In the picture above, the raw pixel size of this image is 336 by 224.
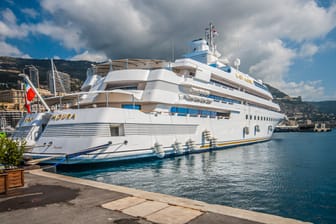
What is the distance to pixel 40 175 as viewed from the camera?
10062mm

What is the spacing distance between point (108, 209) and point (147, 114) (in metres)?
12.4

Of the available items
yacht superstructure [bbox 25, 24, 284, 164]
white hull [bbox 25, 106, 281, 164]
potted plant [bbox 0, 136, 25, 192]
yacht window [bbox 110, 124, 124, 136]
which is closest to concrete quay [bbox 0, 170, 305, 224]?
potted plant [bbox 0, 136, 25, 192]

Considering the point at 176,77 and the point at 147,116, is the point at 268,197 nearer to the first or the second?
the point at 147,116

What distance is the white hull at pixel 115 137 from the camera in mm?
14906

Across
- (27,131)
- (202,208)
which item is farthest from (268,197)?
(27,131)

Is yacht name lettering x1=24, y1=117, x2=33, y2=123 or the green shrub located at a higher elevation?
yacht name lettering x1=24, y1=117, x2=33, y2=123

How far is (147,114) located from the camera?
17688 mm

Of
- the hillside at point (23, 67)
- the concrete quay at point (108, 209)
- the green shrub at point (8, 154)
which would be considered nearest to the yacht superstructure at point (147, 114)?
the green shrub at point (8, 154)

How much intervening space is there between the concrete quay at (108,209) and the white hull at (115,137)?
7.41m

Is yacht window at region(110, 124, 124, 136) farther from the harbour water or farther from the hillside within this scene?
the hillside

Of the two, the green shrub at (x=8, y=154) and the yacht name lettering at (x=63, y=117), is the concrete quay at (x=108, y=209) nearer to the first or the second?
the green shrub at (x=8, y=154)

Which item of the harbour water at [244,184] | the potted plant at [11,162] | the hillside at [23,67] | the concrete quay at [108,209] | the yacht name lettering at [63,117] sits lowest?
the harbour water at [244,184]

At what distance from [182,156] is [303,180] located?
423 inches

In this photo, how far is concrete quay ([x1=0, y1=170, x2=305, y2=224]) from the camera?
477 centimetres
